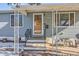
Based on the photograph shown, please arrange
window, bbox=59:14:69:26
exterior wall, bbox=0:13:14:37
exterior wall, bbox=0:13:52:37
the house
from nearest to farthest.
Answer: the house, exterior wall, bbox=0:13:52:37, window, bbox=59:14:69:26, exterior wall, bbox=0:13:14:37

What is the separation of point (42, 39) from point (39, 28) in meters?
1.67

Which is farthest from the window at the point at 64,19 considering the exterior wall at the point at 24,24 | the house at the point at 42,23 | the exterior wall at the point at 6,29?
the exterior wall at the point at 6,29

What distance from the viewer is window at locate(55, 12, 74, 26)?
13008mm

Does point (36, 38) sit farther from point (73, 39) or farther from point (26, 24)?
point (73, 39)

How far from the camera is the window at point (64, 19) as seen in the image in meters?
13.0

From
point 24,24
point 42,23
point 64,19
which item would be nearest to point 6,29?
point 24,24

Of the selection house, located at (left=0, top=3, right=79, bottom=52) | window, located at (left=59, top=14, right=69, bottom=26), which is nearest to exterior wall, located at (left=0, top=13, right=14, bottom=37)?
house, located at (left=0, top=3, right=79, bottom=52)

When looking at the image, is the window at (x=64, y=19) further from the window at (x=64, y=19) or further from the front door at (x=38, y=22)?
the front door at (x=38, y=22)

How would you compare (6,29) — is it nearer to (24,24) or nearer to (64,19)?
(24,24)

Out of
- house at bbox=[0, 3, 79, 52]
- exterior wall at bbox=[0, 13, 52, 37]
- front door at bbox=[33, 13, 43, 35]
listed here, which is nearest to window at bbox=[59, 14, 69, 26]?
house at bbox=[0, 3, 79, 52]

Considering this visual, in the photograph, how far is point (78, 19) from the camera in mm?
12969

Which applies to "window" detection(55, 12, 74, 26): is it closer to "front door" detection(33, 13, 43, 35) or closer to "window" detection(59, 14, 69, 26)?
"window" detection(59, 14, 69, 26)

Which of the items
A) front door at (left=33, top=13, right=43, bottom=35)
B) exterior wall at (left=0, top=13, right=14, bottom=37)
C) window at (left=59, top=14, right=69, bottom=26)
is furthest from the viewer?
front door at (left=33, top=13, right=43, bottom=35)

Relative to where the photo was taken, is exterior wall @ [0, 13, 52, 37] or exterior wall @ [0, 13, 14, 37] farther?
exterior wall @ [0, 13, 14, 37]
